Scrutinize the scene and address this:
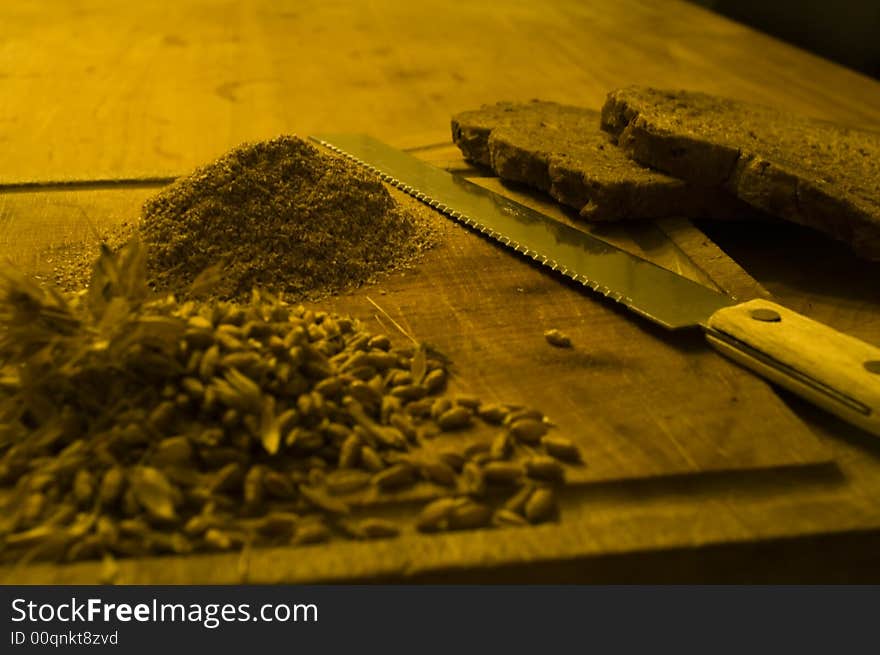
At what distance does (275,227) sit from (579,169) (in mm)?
573

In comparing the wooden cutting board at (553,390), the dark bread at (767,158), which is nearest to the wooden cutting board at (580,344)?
the wooden cutting board at (553,390)

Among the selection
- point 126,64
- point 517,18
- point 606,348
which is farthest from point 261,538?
point 517,18

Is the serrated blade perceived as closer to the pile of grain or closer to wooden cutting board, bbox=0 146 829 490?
wooden cutting board, bbox=0 146 829 490

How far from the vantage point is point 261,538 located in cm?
93

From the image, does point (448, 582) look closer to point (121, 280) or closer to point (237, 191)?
point (121, 280)

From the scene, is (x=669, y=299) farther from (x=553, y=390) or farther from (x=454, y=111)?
(x=454, y=111)

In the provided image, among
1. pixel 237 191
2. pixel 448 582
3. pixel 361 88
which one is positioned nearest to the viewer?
pixel 448 582

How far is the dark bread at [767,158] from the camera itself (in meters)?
1.48

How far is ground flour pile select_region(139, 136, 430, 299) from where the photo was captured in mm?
1343

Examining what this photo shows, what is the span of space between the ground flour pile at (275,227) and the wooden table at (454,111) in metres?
0.14

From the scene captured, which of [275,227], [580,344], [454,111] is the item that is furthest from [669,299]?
[454,111]

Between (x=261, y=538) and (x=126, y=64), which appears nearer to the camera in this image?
(x=261, y=538)

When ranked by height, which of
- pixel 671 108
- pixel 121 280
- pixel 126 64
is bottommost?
pixel 126 64

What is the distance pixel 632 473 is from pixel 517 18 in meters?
2.67
